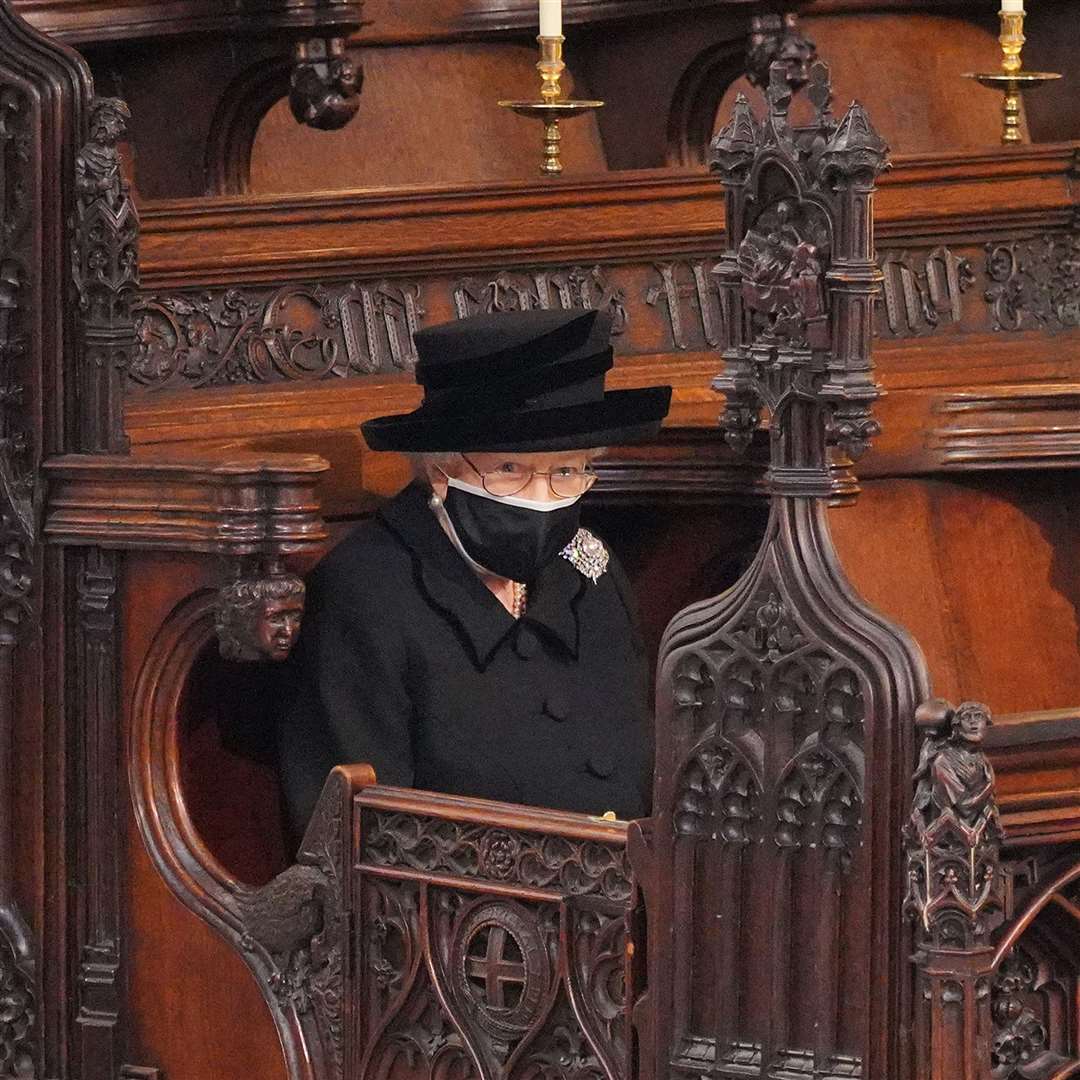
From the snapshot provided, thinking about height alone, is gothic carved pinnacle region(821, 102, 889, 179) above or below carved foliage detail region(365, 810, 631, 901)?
above

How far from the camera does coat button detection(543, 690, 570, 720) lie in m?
5.39

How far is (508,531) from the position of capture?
5.36 meters

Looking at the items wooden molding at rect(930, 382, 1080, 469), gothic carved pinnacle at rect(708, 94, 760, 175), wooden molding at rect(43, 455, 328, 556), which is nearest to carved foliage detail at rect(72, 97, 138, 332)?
wooden molding at rect(43, 455, 328, 556)

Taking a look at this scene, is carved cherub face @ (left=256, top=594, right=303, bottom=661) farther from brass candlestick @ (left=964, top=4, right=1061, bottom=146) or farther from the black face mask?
brass candlestick @ (left=964, top=4, right=1061, bottom=146)

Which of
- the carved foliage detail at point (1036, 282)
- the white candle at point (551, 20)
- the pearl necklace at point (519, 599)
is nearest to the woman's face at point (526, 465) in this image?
the pearl necklace at point (519, 599)

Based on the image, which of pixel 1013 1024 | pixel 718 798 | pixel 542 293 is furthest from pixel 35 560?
pixel 1013 1024

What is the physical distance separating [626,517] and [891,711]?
166 cm

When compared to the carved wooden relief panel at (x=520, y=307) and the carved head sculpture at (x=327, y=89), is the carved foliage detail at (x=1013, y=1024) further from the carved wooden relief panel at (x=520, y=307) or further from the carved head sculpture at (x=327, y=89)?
the carved head sculpture at (x=327, y=89)

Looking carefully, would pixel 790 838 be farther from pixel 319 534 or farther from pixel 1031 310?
pixel 1031 310

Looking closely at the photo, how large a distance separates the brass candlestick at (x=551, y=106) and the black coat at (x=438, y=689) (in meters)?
1.47

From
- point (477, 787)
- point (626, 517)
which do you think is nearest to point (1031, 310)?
point (626, 517)

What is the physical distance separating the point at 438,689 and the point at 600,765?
311mm

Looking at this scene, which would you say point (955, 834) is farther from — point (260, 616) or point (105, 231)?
point (105, 231)

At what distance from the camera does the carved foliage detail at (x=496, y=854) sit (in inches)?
187
